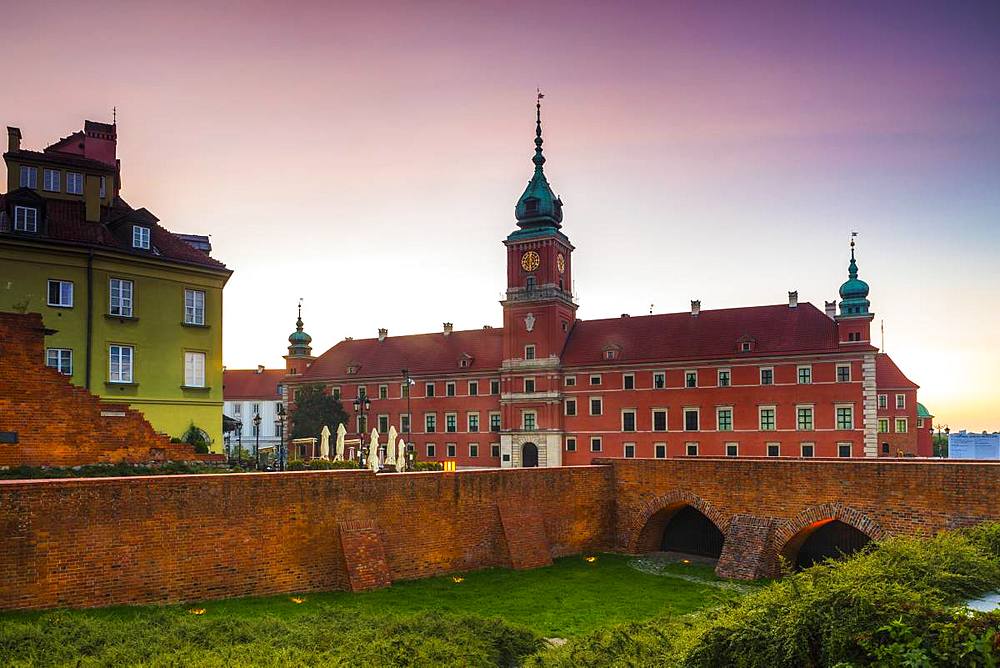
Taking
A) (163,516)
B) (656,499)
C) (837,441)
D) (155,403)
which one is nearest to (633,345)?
(837,441)

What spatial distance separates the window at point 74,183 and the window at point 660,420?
3745 centimetres

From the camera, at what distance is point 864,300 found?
47062 mm

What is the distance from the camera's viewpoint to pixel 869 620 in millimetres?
6926

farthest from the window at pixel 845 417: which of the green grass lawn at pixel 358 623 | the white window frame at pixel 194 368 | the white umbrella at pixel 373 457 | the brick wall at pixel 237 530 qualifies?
the white window frame at pixel 194 368

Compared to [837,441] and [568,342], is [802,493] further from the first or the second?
[568,342]

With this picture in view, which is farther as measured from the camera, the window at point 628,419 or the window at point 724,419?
the window at point 628,419

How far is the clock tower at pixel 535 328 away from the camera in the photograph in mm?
55781

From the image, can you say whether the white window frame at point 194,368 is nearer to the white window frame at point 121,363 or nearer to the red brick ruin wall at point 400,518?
the white window frame at point 121,363

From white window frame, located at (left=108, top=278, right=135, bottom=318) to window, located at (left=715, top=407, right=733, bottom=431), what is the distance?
1437 inches

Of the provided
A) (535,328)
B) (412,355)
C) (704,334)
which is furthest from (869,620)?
(412,355)

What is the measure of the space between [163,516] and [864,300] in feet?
144

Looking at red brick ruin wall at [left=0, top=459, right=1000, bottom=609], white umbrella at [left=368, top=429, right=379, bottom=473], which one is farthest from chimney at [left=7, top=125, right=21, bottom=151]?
red brick ruin wall at [left=0, top=459, right=1000, bottom=609]

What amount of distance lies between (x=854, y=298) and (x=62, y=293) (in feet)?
143

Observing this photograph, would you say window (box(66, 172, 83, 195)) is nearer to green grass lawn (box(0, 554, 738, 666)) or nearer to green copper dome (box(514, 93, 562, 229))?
green grass lawn (box(0, 554, 738, 666))
